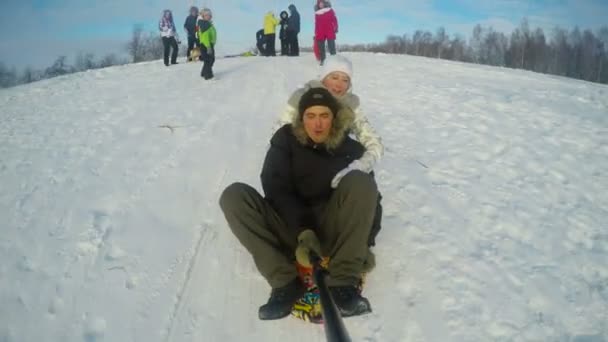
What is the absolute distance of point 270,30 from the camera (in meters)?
14.6

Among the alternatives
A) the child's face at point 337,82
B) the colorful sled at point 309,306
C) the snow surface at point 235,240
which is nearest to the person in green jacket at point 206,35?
the snow surface at point 235,240

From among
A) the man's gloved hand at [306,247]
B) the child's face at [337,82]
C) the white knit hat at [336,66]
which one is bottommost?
the man's gloved hand at [306,247]

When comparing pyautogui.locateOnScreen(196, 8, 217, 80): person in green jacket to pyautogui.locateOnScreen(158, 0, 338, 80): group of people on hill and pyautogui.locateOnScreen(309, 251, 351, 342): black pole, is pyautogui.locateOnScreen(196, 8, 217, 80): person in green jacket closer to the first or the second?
pyautogui.locateOnScreen(158, 0, 338, 80): group of people on hill

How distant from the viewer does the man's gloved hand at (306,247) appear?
6.53ft

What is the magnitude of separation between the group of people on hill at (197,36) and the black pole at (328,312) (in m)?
7.91

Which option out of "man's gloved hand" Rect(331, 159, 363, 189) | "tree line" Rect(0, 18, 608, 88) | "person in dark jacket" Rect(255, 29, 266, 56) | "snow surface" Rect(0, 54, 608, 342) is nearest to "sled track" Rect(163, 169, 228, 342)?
"snow surface" Rect(0, 54, 608, 342)

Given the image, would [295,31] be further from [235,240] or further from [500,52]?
[500,52]

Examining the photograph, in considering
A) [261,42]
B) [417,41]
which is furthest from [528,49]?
[261,42]

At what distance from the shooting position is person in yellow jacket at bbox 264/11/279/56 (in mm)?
14242

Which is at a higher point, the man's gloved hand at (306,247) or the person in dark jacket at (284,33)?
the person in dark jacket at (284,33)

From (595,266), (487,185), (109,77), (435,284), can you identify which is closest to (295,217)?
(435,284)

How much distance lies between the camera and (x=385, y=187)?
3709 mm

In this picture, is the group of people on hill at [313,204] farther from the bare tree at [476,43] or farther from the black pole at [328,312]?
the bare tree at [476,43]

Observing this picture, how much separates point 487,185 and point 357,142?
1837 millimetres
